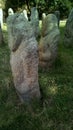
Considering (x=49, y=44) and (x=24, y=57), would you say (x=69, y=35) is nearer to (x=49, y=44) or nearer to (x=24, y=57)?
(x=49, y=44)

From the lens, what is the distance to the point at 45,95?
28.5 ft

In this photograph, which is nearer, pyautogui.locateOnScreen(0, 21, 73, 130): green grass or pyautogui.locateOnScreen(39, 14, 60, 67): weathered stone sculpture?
pyautogui.locateOnScreen(0, 21, 73, 130): green grass

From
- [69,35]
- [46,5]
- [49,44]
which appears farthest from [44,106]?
[46,5]

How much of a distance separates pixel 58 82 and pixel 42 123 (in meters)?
1.36

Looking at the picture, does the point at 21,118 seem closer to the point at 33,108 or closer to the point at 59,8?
the point at 33,108

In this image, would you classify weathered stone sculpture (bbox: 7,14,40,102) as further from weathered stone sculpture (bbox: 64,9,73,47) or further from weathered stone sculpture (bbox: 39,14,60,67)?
weathered stone sculpture (bbox: 64,9,73,47)

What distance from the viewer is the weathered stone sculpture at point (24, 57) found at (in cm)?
818

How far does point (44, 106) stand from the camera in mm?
8320

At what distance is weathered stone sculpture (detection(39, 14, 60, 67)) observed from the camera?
9.67 metres

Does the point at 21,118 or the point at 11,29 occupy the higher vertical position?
the point at 11,29

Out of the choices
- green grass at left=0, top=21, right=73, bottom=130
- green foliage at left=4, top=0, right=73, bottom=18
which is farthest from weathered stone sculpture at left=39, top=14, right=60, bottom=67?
green foliage at left=4, top=0, right=73, bottom=18

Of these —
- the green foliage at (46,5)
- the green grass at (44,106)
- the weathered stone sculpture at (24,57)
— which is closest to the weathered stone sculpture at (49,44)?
the green grass at (44,106)

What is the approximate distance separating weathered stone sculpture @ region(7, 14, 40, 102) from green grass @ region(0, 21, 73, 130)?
0.27 m

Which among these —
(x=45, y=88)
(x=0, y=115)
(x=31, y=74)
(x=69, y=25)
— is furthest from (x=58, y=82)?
(x=69, y=25)
